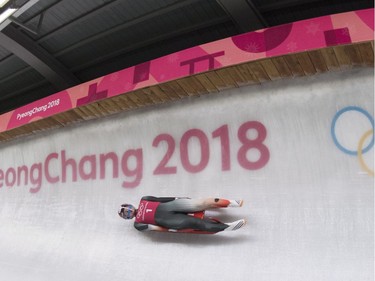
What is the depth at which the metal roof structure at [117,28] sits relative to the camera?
4059 millimetres

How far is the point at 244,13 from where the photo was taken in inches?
155

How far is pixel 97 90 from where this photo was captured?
12.7ft

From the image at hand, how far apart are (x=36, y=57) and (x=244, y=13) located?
3593 mm

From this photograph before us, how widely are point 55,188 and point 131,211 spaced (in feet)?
6.49

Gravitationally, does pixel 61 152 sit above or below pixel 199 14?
below

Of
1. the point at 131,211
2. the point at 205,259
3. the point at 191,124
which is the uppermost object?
the point at 191,124

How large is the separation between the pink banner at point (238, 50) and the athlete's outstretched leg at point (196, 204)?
113 cm

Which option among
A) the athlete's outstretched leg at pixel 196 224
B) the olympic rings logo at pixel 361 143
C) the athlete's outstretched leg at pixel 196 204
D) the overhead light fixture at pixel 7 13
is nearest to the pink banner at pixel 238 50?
the olympic rings logo at pixel 361 143

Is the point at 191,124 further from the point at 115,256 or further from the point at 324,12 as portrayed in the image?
the point at 324,12

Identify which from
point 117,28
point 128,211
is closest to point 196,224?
point 128,211

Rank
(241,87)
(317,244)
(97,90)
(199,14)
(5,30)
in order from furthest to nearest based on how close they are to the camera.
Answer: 1. (5,30)
2. (199,14)
3. (97,90)
4. (241,87)
5. (317,244)

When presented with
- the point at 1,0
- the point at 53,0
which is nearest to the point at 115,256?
the point at 1,0

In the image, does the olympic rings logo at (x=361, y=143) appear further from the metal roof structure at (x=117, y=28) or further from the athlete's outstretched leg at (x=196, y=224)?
the metal roof structure at (x=117, y=28)

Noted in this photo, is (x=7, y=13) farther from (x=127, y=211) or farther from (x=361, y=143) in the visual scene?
(x=361, y=143)
